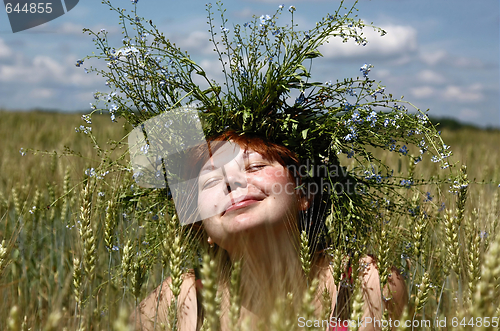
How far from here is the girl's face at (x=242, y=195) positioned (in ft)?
5.62

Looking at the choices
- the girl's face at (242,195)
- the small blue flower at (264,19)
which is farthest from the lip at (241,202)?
the small blue flower at (264,19)

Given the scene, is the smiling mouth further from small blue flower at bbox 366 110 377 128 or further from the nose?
small blue flower at bbox 366 110 377 128

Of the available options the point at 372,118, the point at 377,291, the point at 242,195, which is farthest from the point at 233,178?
the point at 377,291

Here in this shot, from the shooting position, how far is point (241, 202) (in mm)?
1735

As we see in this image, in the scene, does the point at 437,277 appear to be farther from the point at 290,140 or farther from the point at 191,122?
the point at 191,122

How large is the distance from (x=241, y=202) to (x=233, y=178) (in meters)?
0.12

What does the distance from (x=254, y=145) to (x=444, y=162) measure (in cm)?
79

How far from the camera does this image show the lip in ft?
5.64

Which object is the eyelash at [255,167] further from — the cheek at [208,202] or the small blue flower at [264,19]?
the small blue flower at [264,19]

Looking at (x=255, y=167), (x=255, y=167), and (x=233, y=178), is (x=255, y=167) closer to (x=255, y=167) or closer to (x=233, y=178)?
(x=255, y=167)

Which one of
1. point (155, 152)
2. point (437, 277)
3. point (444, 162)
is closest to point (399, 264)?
point (437, 277)

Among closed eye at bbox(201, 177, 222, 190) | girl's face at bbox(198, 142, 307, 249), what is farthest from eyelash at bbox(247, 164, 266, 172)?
closed eye at bbox(201, 177, 222, 190)

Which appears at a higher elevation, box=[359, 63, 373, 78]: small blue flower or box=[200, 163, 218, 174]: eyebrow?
box=[359, 63, 373, 78]: small blue flower

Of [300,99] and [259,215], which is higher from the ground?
[300,99]
